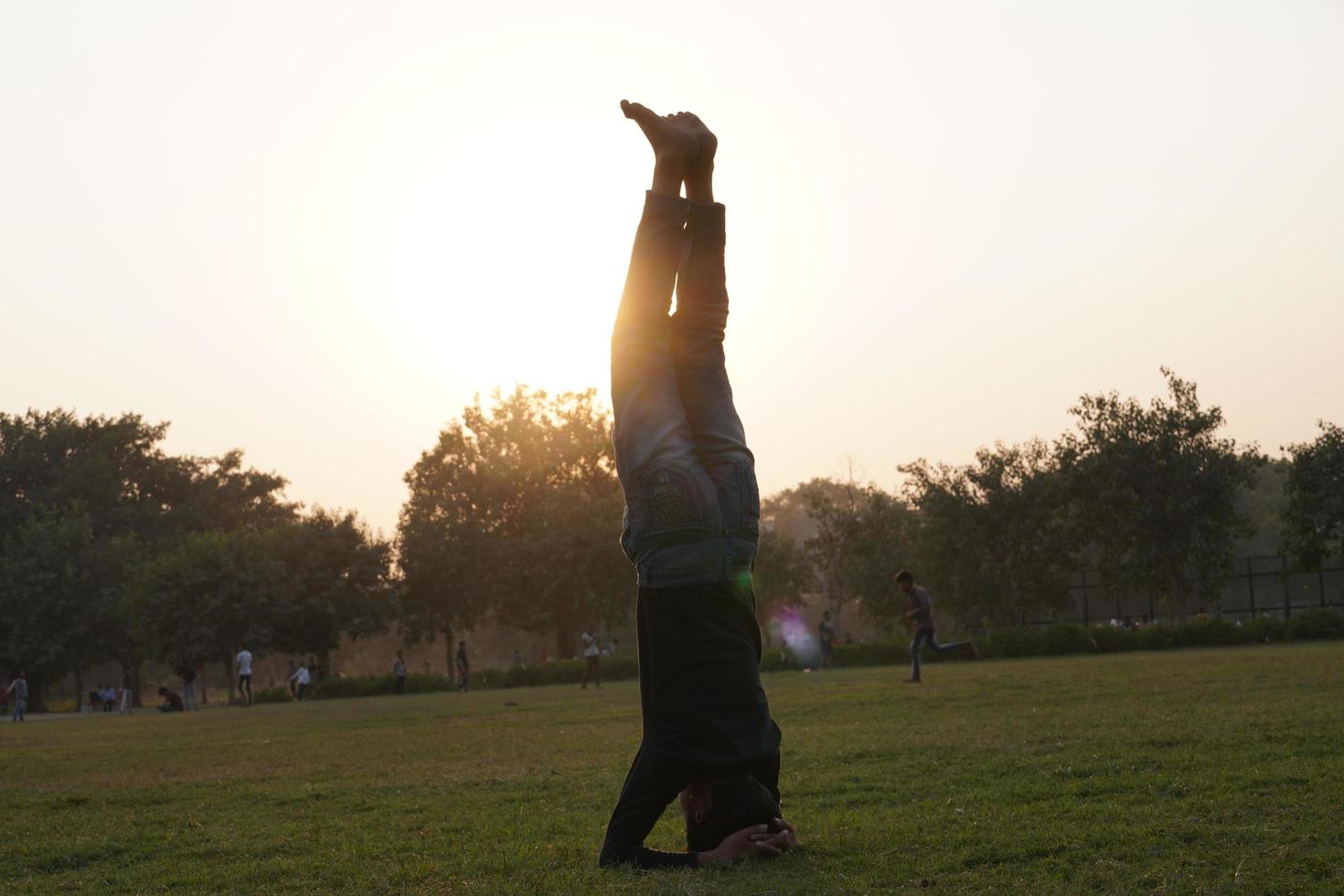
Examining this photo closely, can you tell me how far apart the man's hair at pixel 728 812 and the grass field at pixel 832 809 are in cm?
27

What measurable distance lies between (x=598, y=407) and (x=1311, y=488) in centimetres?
3849

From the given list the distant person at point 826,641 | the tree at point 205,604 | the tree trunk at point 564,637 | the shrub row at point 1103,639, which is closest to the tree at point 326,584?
the tree at point 205,604

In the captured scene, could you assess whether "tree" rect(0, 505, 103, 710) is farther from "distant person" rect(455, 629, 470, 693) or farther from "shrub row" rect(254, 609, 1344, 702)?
"shrub row" rect(254, 609, 1344, 702)

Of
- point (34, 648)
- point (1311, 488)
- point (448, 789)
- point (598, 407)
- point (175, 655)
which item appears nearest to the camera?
point (448, 789)

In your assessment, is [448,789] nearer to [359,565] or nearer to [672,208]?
[672,208]

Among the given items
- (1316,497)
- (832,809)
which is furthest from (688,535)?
(1316,497)

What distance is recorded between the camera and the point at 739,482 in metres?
5.39

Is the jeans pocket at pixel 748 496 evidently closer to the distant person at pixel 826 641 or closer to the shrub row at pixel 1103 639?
the shrub row at pixel 1103 639

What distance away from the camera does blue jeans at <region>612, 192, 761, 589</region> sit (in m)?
5.26

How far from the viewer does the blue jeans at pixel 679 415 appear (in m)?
5.26

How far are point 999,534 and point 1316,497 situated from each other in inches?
598

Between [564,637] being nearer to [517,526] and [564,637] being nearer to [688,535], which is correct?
[517,526]

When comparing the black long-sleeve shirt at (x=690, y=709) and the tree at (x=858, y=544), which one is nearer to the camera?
the black long-sleeve shirt at (x=690, y=709)

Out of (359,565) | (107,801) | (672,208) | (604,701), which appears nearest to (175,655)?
(359,565)
